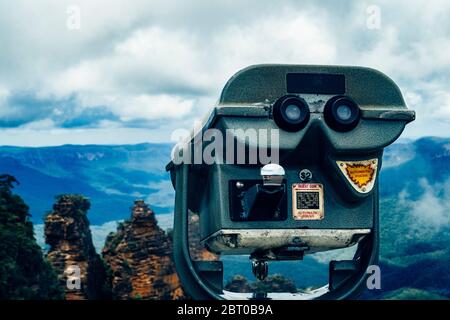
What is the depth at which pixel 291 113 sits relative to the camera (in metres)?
5.98

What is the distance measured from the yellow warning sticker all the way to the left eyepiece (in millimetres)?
461

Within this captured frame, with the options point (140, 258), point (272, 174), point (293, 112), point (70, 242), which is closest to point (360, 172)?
point (293, 112)

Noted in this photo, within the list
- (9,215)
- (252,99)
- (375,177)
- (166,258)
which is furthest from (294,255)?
(166,258)

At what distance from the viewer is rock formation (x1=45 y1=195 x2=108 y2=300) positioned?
29406 millimetres

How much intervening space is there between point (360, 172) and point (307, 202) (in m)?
0.45

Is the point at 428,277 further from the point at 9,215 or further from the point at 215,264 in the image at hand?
the point at 215,264

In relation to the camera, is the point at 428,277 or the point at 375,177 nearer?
the point at 375,177

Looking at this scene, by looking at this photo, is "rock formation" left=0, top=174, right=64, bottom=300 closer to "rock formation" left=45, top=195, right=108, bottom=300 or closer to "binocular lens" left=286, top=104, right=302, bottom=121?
"rock formation" left=45, top=195, right=108, bottom=300

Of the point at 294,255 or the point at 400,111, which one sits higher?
the point at 400,111

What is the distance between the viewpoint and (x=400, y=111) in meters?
6.19

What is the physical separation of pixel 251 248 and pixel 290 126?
1072 millimetres

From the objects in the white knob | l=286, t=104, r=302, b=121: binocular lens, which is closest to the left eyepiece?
l=286, t=104, r=302, b=121: binocular lens

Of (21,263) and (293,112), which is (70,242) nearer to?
(21,263)
